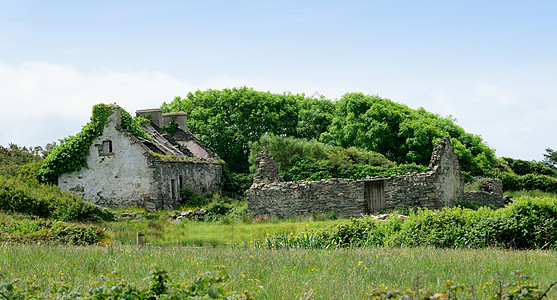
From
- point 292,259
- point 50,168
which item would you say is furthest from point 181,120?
point 292,259

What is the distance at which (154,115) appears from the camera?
4166 centimetres

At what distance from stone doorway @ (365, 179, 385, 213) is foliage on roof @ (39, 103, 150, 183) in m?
14.7

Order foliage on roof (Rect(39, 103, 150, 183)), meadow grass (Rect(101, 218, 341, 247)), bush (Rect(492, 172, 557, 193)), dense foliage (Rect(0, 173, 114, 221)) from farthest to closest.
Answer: bush (Rect(492, 172, 557, 193)) → foliage on roof (Rect(39, 103, 150, 183)) → dense foliage (Rect(0, 173, 114, 221)) → meadow grass (Rect(101, 218, 341, 247))

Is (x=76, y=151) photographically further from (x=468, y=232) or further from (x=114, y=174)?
(x=468, y=232)

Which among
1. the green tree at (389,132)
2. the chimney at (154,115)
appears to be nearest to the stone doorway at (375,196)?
the green tree at (389,132)

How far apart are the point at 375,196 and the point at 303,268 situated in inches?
675

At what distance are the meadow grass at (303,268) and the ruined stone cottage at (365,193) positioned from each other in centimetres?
1346

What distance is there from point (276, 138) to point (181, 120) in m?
8.74

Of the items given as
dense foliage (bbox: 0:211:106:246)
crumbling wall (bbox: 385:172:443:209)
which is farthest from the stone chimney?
dense foliage (bbox: 0:211:106:246)

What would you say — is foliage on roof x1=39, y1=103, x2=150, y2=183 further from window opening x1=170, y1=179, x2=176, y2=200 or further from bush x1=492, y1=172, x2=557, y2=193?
bush x1=492, y1=172, x2=557, y2=193

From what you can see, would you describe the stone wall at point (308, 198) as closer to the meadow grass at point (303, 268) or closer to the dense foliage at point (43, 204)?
the dense foliage at point (43, 204)

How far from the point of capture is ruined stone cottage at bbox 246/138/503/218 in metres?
25.4

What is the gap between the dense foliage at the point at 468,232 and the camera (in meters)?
14.4

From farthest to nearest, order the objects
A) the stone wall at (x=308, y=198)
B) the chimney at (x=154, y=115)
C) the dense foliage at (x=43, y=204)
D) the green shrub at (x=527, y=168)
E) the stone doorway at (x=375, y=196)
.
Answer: the green shrub at (x=527, y=168)
the chimney at (x=154, y=115)
the stone doorway at (x=375, y=196)
the stone wall at (x=308, y=198)
the dense foliage at (x=43, y=204)
